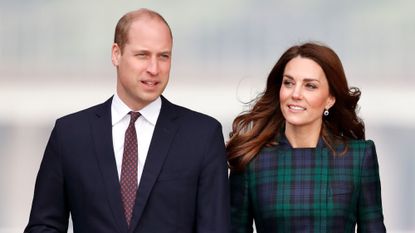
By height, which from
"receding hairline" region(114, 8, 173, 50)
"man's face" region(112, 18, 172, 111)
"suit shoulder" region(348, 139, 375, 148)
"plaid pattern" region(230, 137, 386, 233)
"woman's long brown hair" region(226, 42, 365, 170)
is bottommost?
"plaid pattern" region(230, 137, 386, 233)

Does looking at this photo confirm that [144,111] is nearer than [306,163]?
Yes

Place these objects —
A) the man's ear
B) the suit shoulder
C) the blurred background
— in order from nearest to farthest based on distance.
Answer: the man's ear < the suit shoulder < the blurred background

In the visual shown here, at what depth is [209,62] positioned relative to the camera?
268 inches

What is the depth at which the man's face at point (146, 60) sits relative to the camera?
14.6 ft

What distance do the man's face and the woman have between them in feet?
1.83

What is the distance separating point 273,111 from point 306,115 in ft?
0.77

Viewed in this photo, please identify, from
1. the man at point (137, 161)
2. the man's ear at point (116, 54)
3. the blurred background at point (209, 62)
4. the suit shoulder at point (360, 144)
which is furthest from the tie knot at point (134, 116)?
the blurred background at point (209, 62)

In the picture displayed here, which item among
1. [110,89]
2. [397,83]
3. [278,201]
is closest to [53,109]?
[110,89]

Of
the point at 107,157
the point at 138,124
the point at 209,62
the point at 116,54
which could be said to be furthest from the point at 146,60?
the point at 209,62

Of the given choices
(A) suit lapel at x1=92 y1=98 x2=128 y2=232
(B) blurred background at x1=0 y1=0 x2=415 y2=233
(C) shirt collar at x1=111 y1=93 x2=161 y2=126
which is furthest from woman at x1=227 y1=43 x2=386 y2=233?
(B) blurred background at x1=0 y1=0 x2=415 y2=233

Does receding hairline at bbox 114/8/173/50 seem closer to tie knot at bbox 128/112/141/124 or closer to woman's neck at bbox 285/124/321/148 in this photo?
tie knot at bbox 128/112/141/124

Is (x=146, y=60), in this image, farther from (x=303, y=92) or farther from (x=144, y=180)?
(x=303, y=92)

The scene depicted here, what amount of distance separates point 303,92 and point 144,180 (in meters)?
0.69

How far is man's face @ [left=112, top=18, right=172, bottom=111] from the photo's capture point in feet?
14.6
